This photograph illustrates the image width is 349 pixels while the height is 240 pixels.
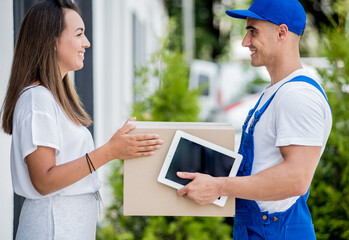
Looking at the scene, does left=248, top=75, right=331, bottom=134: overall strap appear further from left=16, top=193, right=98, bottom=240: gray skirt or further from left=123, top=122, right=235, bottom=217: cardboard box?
left=16, top=193, right=98, bottom=240: gray skirt

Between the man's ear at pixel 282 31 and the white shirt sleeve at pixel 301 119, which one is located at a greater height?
the man's ear at pixel 282 31

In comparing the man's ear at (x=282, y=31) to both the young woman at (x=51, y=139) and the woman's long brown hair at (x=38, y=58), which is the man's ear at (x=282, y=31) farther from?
the woman's long brown hair at (x=38, y=58)

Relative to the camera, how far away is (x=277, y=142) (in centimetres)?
161

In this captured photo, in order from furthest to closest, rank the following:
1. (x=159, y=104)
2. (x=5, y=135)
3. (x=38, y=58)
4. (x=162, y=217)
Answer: (x=159, y=104) → (x=162, y=217) → (x=5, y=135) → (x=38, y=58)

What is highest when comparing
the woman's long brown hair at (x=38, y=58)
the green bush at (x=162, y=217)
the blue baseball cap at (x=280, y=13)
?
the blue baseball cap at (x=280, y=13)

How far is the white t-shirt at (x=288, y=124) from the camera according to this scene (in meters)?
1.58

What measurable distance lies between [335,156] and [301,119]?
2338mm

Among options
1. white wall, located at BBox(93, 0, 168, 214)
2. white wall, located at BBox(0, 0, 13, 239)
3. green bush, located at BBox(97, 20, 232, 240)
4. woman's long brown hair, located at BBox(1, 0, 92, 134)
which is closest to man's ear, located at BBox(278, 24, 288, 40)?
woman's long brown hair, located at BBox(1, 0, 92, 134)

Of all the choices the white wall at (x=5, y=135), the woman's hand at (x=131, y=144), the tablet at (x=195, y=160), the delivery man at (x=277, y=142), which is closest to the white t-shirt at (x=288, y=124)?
the delivery man at (x=277, y=142)

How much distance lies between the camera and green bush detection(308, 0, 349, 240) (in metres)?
3.63

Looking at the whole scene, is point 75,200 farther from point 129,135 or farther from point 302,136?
point 302,136

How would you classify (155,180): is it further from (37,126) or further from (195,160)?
(37,126)

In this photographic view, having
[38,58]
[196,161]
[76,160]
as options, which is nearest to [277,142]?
[196,161]

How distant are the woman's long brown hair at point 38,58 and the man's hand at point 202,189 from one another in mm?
534
